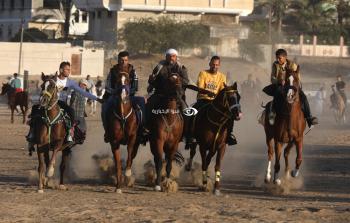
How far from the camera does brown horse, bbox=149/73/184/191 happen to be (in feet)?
59.4

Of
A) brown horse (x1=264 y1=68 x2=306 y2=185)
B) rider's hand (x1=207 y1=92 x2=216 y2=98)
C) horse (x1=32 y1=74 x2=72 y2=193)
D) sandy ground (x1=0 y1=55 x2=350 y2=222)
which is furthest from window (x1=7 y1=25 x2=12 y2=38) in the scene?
horse (x1=32 y1=74 x2=72 y2=193)

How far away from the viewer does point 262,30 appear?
113625 millimetres

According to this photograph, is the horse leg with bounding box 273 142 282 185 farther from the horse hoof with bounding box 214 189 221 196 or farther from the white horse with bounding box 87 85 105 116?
the white horse with bounding box 87 85 105 116

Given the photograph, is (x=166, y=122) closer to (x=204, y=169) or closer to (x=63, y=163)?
(x=204, y=169)

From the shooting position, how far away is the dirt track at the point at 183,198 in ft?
48.9

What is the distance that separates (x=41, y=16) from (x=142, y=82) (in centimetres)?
3649

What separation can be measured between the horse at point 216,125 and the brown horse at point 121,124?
47.0 inches

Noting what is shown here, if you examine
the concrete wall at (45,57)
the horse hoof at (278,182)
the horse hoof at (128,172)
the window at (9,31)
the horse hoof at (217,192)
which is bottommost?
the horse hoof at (217,192)

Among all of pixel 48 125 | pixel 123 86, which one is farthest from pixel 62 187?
pixel 123 86

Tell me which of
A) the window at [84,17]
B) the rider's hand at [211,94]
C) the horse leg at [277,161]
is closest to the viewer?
the horse leg at [277,161]

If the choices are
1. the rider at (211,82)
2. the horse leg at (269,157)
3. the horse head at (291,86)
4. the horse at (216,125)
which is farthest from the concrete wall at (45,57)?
the horse head at (291,86)

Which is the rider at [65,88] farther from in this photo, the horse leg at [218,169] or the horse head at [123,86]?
the horse leg at [218,169]

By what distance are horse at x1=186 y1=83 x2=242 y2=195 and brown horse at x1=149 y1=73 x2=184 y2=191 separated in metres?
0.52

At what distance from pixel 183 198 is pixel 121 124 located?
185cm
